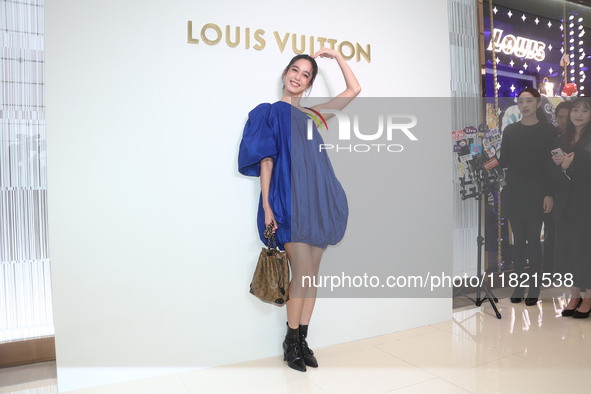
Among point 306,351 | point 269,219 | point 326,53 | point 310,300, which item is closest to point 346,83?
point 326,53

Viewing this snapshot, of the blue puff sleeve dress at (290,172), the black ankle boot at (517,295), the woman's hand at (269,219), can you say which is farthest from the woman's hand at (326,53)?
the black ankle boot at (517,295)

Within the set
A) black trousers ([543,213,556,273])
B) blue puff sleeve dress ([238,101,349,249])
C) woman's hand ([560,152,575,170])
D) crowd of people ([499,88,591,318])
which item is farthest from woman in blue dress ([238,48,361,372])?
black trousers ([543,213,556,273])

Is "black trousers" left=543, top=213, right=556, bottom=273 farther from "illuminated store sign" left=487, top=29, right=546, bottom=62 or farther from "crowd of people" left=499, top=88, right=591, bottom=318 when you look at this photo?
"illuminated store sign" left=487, top=29, right=546, bottom=62

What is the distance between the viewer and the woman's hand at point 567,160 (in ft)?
10.8

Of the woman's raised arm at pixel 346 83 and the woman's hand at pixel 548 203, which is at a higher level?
the woman's raised arm at pixel 346 83

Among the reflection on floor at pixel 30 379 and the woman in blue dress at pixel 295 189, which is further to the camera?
the woman in blue dress at pixel 295 189

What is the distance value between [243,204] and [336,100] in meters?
0.88

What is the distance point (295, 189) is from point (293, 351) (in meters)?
0.91

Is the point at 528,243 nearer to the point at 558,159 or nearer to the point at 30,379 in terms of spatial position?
the point at 558,159

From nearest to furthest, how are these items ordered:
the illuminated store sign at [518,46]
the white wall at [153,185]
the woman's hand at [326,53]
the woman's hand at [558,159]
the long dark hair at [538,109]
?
the white wall at [153,185]
the woman's hand at [326,53]
the woman's hand at [558,159]
the long dark hair at [538,109]
the illuminated store sign at [518,46]

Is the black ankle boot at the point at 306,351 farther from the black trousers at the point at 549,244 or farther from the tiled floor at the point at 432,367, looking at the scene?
the black trousers at the point at 549,244

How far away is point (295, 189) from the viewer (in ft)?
7.64

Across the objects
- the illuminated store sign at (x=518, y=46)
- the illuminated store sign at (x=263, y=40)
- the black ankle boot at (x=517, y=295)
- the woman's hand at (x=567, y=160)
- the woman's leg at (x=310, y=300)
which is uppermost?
the illuminated store sign at (x=518, y=46)

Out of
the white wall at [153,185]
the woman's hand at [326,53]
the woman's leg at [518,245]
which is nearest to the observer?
the white wall at [153,185]
